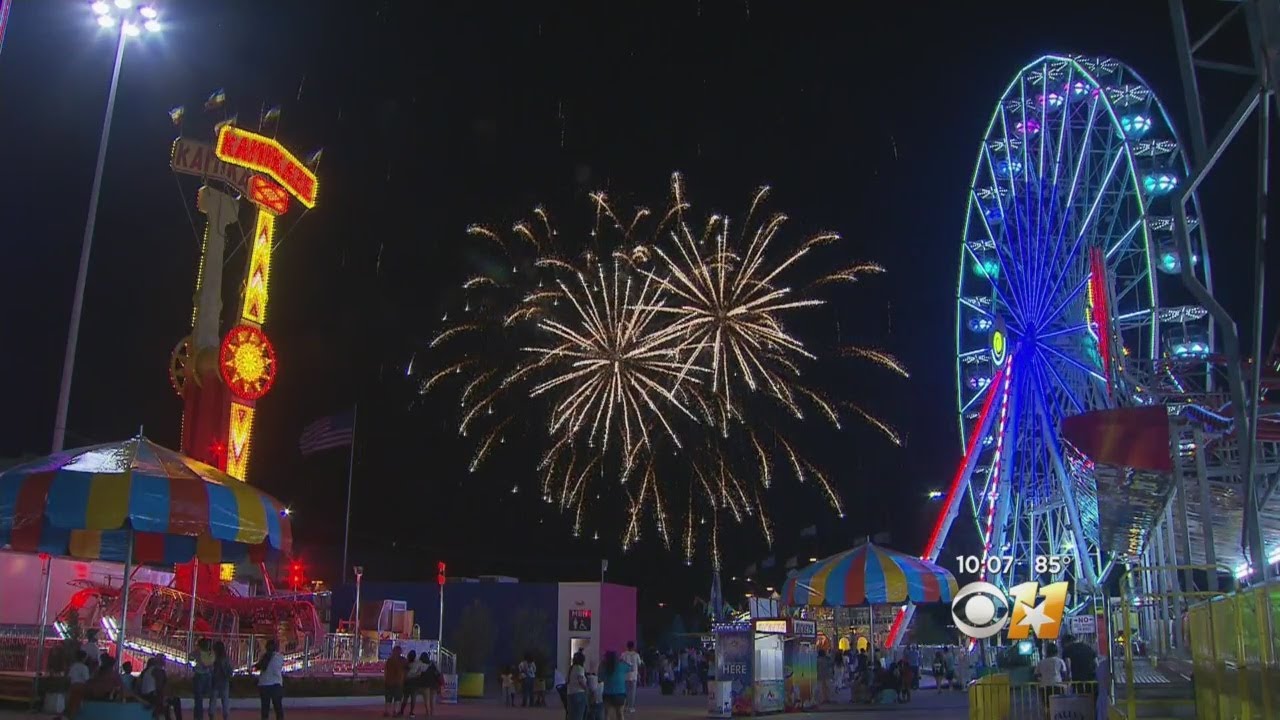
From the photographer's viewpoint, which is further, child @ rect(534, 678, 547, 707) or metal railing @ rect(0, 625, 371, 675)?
child @ rect(534, 678, 547, 707)

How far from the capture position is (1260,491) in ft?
59.5

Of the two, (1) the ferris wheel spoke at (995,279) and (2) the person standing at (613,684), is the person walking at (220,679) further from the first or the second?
(1) the ferris wheel spoke at (995,279)

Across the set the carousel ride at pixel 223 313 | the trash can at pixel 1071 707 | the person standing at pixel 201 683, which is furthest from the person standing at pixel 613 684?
the carousel ride at pixel 223 313

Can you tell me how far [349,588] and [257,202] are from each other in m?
14.8

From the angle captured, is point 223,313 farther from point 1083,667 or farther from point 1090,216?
point 1083,667

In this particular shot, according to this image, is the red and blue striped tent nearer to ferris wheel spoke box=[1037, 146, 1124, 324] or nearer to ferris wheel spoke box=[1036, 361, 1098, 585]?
ferris wheel spoke box=[1037, 146, 1124, 324]

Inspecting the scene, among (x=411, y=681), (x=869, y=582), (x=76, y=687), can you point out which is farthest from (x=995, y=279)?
(x=76, y=687)

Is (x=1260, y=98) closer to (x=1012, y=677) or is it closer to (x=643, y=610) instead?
(x=1012, y=677)

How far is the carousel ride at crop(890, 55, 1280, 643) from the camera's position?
72.8 feet

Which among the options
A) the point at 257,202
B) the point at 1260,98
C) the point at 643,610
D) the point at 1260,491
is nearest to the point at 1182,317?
the point at 1260,491

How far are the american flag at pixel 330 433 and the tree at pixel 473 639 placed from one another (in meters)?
6.78

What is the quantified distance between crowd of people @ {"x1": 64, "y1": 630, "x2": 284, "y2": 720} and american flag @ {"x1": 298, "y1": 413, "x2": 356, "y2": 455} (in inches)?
614

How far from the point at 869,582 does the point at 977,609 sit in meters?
10.8

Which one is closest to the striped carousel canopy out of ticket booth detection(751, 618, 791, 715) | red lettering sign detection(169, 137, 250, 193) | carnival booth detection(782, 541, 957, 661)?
carnival booth detection(782, 541, 957, 661)
